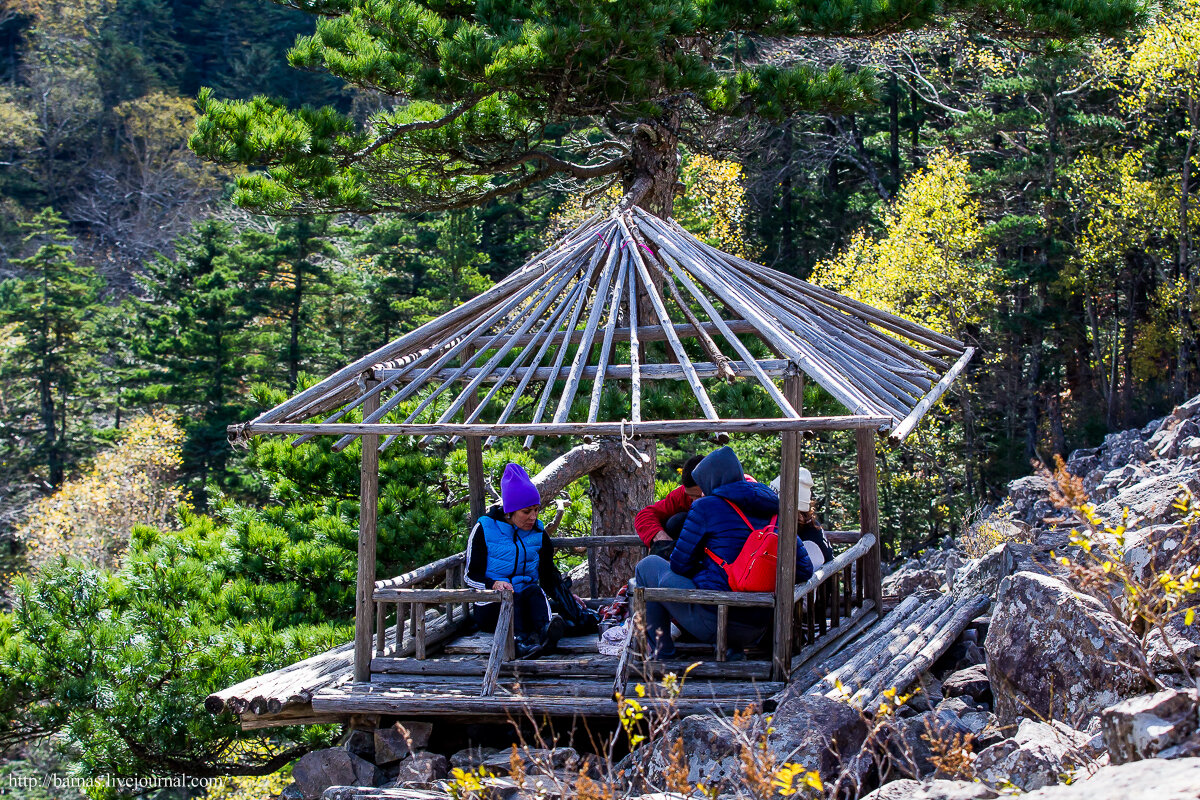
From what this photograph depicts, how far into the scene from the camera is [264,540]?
9.39 m

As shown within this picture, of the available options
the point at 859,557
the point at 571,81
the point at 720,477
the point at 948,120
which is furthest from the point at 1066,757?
the point at 948,120

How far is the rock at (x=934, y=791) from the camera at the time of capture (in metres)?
3.12

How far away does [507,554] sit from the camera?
5707mm

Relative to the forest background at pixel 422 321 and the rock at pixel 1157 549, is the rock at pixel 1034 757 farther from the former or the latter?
the forest background at pixel 422 321

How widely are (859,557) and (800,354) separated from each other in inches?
70.1

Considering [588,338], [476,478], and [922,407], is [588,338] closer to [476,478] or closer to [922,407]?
[922,407]

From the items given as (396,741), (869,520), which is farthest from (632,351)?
(396,741)

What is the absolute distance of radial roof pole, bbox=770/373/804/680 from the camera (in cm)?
505

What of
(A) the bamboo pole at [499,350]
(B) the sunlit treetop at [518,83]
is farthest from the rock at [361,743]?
(B) the sunlit treetop at [518,83]

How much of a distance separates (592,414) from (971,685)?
2.16 m

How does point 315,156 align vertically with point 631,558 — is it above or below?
above

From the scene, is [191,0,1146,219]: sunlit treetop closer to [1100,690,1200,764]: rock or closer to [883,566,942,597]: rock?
[883,566,942,597]: rock

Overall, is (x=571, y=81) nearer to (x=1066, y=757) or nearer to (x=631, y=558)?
(x=631, y=558)

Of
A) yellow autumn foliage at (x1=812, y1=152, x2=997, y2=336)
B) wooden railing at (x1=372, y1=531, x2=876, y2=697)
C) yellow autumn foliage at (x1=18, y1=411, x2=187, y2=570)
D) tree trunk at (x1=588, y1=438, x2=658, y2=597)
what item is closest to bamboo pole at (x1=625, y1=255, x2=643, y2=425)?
wooden railing at (x1=372, y1=531, x2=876, y2=697)
